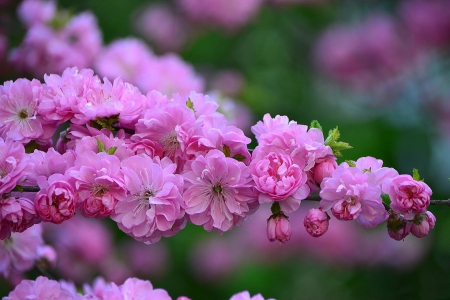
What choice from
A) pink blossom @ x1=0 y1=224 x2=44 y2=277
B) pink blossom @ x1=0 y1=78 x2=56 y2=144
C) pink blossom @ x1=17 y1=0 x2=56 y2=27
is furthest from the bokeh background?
pink blossom @ x1=0 y1=78 x2=56 y2=144

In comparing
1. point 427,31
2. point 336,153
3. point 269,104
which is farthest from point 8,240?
point 427,31

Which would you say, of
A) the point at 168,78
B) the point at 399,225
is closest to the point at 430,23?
the point at 168,78

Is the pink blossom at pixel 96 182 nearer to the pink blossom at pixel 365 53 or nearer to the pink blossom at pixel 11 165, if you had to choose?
the pink blossom at pixel 11 165

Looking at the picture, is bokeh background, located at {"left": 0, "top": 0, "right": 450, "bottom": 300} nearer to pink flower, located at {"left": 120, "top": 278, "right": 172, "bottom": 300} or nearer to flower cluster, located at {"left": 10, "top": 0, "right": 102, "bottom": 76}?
flower cluster, located at {"left": 10, "top": 0, "right": 102, "bottom": 76}

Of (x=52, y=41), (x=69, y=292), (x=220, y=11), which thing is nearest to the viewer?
(x=69, y=292)

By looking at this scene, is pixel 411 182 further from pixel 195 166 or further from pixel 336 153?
pixel 195 166

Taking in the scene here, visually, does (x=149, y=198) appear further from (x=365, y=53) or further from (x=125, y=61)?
(x=365, y=53)

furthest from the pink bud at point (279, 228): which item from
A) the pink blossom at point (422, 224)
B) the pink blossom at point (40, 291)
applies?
the pink blossom at point (40, 291)
